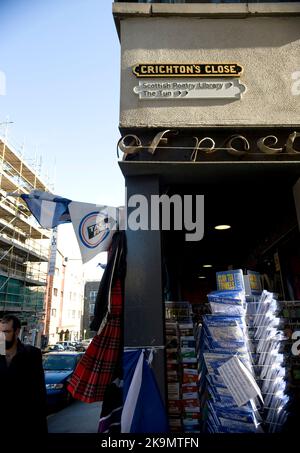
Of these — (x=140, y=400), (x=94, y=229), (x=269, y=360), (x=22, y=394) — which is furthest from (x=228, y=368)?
(x=94, y=229)

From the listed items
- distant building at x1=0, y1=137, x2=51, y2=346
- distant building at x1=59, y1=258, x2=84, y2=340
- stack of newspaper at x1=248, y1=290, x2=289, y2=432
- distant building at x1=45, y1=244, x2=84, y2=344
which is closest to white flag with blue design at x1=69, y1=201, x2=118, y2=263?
stack of newspaper at x1=248, y1=290, x2=289, y2=432

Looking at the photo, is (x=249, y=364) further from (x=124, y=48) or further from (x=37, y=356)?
(x=124, y=48)

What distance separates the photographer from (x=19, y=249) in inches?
1313

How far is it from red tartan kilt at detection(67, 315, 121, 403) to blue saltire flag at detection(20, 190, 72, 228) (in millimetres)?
2149

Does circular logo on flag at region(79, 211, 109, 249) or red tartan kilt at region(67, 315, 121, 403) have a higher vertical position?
circular logo on flag at region(79, 211, 109, 249)

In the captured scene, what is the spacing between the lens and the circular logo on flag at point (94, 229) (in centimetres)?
481

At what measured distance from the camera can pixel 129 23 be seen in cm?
543

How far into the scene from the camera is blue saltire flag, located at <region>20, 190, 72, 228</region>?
532cm

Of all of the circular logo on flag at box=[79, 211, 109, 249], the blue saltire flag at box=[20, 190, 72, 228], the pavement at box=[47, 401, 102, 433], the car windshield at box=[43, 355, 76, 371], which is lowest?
the pavement at box=[47, 401, 102, 433]

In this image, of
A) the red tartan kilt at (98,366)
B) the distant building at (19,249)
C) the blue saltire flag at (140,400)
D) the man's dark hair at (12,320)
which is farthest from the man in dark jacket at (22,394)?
the distant building at (19,249)

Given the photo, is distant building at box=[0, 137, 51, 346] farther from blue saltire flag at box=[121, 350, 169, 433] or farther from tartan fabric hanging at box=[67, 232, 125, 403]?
blue saltire flag at box=[121, 350, 169, 433]

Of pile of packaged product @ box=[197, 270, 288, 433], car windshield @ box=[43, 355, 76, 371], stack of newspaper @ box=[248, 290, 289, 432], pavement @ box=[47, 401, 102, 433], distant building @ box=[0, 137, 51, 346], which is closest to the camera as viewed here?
pile of packaged product @ box=[197, 270, 288, 433]

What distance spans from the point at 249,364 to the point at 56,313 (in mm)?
50764

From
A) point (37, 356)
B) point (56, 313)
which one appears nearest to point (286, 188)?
point (37, 356)
